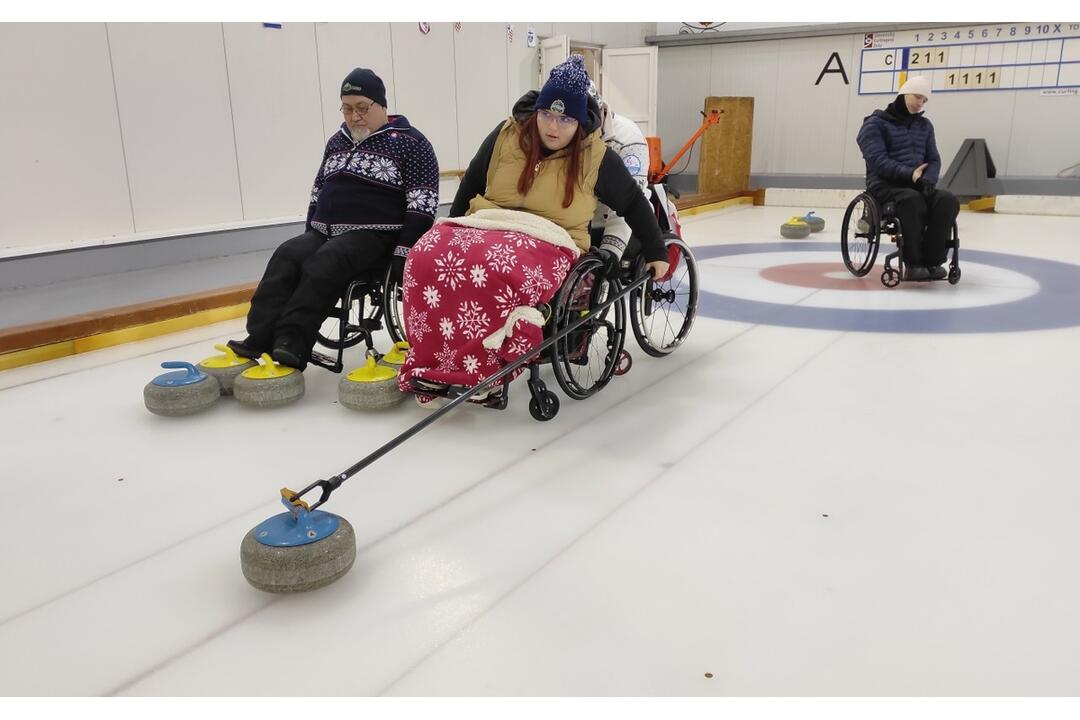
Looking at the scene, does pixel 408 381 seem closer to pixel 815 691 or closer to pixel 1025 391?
pixel 815 691

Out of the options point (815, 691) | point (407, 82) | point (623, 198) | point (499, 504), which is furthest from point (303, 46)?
point (815, 691)

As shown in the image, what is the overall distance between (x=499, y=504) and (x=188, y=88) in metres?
3.94

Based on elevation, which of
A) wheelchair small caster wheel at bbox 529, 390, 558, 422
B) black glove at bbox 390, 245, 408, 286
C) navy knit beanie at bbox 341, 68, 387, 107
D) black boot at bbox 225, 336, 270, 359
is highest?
navy knit beanie at bbox 341, 68, 387, 107

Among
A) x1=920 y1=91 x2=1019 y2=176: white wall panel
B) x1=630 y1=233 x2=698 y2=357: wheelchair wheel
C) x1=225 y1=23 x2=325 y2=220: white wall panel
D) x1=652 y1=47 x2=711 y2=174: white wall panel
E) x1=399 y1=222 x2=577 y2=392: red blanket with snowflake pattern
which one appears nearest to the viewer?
x1=399 y1=222 x2=577 y2=392: red blanket with snowflake pattern

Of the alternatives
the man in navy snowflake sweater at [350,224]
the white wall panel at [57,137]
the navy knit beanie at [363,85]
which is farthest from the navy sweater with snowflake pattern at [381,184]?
the white wall panel at [57,137]

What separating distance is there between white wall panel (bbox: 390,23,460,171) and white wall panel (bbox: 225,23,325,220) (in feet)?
2.61

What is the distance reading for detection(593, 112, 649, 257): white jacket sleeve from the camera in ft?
8.47

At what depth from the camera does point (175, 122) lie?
4.67 m

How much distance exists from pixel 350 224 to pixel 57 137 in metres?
2.47

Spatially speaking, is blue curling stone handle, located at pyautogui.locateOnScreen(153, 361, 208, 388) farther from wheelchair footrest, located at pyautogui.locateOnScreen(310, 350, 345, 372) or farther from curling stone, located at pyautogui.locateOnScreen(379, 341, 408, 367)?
curling stone, located at pyautogui.locateOnScreen(379, 341, 408, 367)

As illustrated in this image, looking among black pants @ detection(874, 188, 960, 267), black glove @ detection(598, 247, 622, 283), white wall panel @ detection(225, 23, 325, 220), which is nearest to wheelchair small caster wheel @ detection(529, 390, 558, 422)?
black glove @ detection(598, 247, 622, 283)

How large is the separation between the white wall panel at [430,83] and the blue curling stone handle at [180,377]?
3777 millimetres

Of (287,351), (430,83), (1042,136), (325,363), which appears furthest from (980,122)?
(287,351)

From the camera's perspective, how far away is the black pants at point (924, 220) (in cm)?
402
